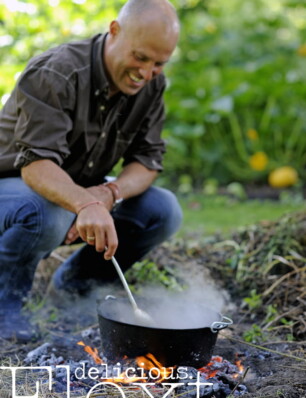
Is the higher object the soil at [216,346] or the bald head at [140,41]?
the bald head at [140,41]

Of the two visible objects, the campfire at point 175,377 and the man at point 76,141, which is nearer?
the campfire at point 175,377

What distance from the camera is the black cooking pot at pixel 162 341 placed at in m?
2.18

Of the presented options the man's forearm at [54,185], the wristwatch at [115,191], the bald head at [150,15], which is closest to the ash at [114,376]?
the man's forearm at [54,185]

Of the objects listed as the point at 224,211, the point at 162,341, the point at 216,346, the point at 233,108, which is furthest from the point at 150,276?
the point at 233,108

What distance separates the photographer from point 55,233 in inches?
110

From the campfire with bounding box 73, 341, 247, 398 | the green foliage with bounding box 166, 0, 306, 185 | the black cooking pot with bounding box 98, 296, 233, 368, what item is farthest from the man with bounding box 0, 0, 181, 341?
the green foliage with bounding box 166, 0, 306, 185

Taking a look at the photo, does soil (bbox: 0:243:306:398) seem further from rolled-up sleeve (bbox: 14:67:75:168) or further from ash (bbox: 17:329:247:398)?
rolled-up sleeve (bbox: 14:67:75:168)

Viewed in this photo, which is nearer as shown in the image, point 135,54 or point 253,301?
point 135,54

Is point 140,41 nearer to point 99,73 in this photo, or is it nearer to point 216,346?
point 99,73

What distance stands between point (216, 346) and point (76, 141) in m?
1.16

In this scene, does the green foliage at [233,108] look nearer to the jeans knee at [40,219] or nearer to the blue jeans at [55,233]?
the blue jeans at [55,233]

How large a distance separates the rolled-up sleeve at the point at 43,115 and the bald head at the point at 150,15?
1.26 ft

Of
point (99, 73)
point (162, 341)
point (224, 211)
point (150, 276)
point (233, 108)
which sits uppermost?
point (99, 73)

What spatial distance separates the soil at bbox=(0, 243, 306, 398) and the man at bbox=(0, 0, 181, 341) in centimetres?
18
